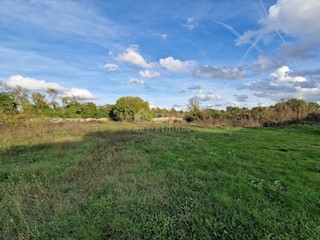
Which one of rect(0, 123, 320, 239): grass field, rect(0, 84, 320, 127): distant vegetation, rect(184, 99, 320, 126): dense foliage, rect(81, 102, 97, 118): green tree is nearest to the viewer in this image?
rect(0, 123, 320, 239): grass field

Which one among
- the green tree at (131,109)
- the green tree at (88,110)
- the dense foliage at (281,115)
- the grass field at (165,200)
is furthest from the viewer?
the green tree at (88,110)

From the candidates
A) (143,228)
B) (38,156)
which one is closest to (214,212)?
(143,228)

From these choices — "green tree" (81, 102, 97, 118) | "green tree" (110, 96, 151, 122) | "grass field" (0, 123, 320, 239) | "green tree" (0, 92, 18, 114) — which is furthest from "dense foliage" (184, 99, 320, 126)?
"green tree" (81, 102, 97, 118)

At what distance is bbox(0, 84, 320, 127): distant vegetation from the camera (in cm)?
1459

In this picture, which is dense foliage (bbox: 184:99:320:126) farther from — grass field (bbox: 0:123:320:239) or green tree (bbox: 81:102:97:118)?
green tree (bbox: 81:102:97:118)

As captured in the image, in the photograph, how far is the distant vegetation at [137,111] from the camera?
47.9 feet

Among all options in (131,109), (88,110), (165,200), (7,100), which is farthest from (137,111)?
(165,200)

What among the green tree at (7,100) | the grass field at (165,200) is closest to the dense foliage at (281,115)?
the grass field at (165,200)

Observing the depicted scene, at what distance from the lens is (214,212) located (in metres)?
3.16

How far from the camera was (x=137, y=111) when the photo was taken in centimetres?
3362

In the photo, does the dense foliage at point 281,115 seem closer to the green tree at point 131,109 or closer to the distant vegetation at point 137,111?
the distant vegetation at point 137,111

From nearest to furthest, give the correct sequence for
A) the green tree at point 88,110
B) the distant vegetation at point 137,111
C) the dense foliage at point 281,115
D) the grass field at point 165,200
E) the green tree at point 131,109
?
the grass field at point 165,200 → the distant vegetation at point 137,111 → the dense foliage at point 281,115 → the green tree at point 131,109 → the green tree at point 88,110

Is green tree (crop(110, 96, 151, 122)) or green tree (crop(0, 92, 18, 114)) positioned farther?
green tree (crop(110, 96, 151, 122))

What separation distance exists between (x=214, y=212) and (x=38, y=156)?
6.68 m
